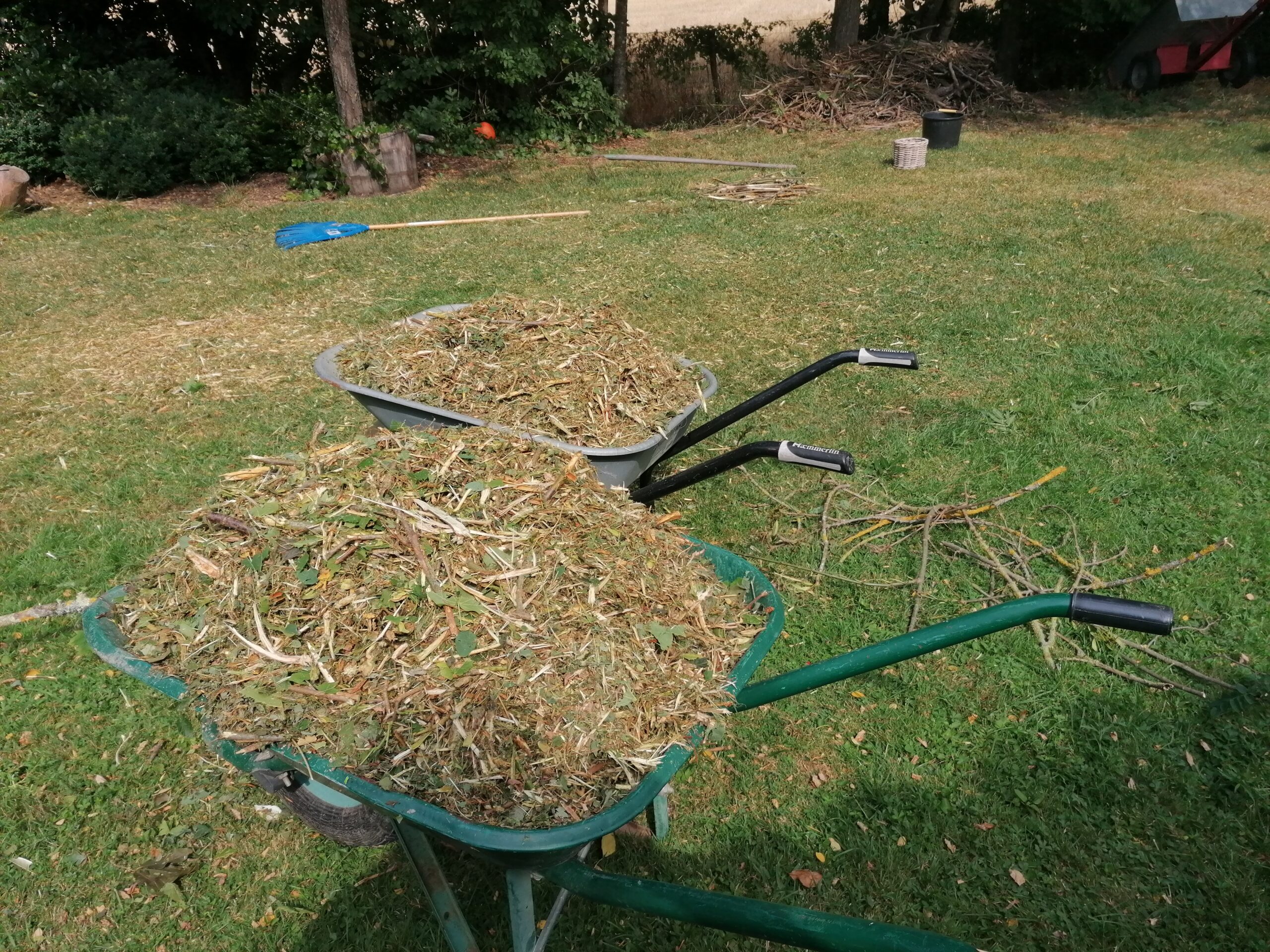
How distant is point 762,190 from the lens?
32.4 ft

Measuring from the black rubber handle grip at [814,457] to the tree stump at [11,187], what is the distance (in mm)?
11113

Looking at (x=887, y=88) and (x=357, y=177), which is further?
(x=887, y=88)

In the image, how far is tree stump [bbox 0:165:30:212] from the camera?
33.2ft

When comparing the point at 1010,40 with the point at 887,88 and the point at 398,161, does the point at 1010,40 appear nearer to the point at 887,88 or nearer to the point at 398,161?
the point at 887,88

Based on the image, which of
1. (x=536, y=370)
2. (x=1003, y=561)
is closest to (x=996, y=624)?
(x=536, y=370)

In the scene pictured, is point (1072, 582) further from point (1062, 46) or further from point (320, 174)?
point (1062, 46)

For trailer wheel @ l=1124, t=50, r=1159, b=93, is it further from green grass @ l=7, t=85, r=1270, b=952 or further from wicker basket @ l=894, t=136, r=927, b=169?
wicker basket @ l=894, t=136, r=927, b=169

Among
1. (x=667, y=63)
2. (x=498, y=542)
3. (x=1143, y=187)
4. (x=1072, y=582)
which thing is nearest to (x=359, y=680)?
(x=498, y=542)

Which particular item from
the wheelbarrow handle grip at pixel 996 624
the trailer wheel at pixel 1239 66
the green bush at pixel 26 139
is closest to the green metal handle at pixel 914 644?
the wheelbarrow handle grip at pixel 996 624

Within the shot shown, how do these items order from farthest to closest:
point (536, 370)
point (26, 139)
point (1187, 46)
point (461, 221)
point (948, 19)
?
point (948, 19)
point (1187, 46)
point (26, 139)
point (461, 221)
point (536, 370)

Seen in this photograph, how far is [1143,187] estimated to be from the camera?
9.38 meters

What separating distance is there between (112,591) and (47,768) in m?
1.32

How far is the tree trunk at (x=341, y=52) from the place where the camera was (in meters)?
10.2

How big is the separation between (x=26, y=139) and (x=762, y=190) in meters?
8.99
